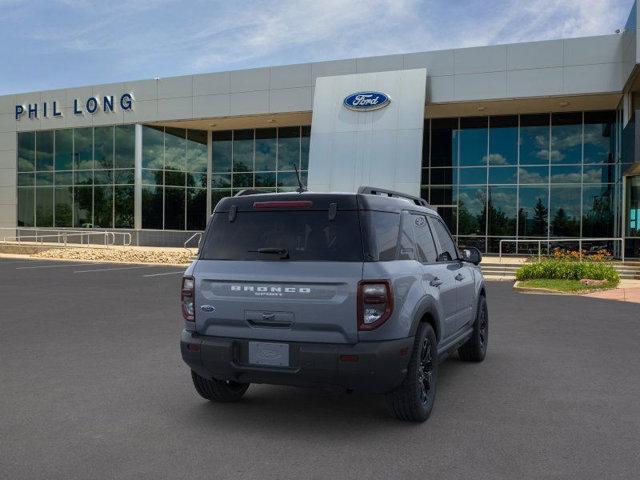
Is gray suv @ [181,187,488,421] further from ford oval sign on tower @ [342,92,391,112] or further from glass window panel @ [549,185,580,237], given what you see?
glass window panel @ [549,185,580,237]

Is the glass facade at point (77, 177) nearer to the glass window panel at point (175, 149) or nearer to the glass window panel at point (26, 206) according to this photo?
the glass window panel at point (26, 206)

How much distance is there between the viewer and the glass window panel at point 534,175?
27.7m

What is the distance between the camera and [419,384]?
4.88 m

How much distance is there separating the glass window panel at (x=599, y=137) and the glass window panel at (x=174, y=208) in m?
20.7

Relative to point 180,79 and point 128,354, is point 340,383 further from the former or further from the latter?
point 180,79

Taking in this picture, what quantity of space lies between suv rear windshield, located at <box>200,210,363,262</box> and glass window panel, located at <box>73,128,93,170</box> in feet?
105

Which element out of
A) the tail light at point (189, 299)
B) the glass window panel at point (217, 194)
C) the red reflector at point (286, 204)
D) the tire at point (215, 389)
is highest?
the glass window panel at point (217, 194)

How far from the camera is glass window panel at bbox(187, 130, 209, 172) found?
3462 cm

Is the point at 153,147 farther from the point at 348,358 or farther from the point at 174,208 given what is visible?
the point at 348,358

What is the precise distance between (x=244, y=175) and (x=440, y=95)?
1256 centimetres

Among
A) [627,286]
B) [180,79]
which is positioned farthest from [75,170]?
[627,286]

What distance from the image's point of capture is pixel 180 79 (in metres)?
31.3

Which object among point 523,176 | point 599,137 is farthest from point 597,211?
point 523,176

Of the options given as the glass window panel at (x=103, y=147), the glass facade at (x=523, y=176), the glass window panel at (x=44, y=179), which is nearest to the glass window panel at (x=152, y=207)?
the glass window panel at (x=103, y=147)
